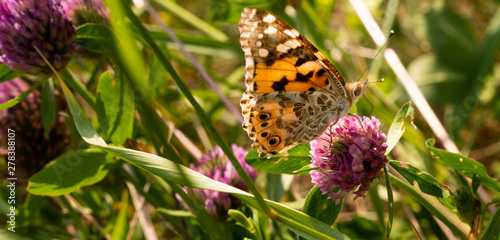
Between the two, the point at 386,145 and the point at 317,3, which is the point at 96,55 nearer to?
the point at 317,3

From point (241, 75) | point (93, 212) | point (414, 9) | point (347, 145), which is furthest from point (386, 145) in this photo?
point (414, 9)

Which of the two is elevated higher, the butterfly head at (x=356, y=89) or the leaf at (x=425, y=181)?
the butterfly head at (x=356, y=89)

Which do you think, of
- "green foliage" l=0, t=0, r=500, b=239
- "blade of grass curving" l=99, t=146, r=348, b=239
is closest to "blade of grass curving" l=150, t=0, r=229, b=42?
"green foliage" l=0, t=0, r=500, b=239

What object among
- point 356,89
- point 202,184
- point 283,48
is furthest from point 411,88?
point 202,184

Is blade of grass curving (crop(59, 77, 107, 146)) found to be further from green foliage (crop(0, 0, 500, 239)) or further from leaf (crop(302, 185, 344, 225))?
leaf (crop(302, 185, 344, 225))

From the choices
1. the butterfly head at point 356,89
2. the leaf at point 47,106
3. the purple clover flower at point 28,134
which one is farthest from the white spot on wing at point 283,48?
the purple clover flower at point 28,134

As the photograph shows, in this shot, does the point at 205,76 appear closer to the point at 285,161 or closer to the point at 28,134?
the point at 285,161

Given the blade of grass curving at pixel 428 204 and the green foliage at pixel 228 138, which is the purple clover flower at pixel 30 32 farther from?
the blade of grass curving at pixel 428 204
